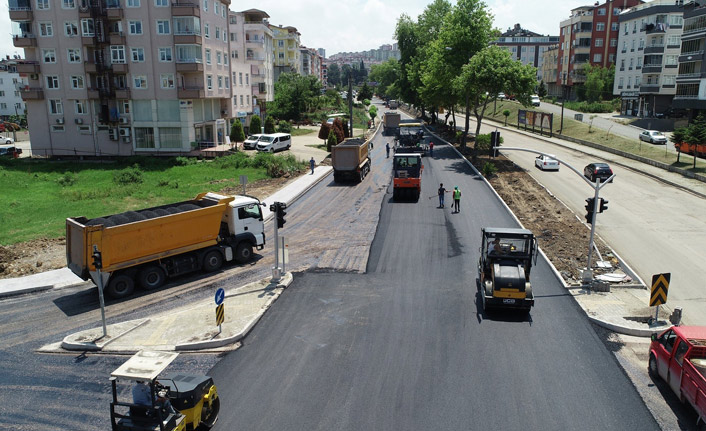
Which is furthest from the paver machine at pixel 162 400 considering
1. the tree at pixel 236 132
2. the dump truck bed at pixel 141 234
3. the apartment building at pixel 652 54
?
the apartment building at pixel 652 54

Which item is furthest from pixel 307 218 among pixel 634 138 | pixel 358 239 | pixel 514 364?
pixel 634 138

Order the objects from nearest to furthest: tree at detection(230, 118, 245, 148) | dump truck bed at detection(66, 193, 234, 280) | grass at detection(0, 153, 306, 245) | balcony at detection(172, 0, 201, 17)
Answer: dump truck bed at detection(66, 193, 234, 280) < grass at detection(0, 153, 306, 245) < balcony at detection(172, 0, 201, 17) < tree at detection(230, 118, 245, 148)

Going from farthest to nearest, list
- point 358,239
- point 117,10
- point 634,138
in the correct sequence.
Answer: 1. point 634,138
2. point 117,10
3. point 358,239

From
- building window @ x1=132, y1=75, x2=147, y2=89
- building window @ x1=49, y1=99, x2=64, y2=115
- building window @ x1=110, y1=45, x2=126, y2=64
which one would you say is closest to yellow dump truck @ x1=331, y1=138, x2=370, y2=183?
building window @ x1=132, y1=75, x2=147, y2=89

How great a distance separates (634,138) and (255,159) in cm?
4421

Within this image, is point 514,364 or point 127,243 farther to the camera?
point 127,243

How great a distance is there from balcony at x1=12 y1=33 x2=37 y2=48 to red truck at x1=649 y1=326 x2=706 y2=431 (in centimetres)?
6116

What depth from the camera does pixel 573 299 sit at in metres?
19.5

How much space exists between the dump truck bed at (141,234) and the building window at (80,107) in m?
41.1

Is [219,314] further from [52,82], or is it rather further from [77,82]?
[52,82]

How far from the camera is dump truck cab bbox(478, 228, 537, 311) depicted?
56.7 ft

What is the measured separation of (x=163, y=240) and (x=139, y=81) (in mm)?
39496

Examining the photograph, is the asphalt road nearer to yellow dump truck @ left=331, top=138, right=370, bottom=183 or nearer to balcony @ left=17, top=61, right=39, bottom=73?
yellow dump truck @ left=331, top=138, right=370, bottom=183

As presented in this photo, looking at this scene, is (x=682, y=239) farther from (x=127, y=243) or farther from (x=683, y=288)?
(x=127, y=243)
